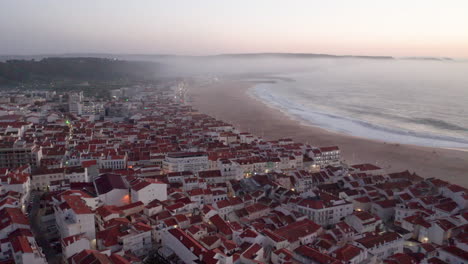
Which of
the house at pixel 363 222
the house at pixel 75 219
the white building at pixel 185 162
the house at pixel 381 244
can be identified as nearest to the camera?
the house at pixel 381 244

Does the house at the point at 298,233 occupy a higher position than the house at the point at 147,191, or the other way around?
the house at the point at 147,191

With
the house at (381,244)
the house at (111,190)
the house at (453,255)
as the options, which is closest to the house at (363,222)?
the house at (381,244)

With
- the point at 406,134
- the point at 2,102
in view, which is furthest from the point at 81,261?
the point at 2,102

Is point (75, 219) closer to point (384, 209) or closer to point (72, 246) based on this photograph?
point (72, 246)

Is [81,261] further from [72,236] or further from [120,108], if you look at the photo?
[120,108]

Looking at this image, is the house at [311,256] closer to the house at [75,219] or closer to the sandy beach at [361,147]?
the house at [75,219]

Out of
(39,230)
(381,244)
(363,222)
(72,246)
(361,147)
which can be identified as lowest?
(39,230)

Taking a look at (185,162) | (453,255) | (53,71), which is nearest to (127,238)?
(185,162)
